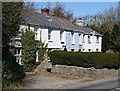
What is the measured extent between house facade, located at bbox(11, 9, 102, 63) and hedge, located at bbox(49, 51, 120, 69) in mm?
3571

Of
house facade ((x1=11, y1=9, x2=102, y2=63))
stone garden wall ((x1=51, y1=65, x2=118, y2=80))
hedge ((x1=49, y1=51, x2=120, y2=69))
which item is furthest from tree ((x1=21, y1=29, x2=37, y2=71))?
hedge ((x1=49, y1=51, x2=120, y2=69))

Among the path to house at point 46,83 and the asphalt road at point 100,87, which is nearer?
the asphalt road at point 100,87

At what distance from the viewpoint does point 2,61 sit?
1661 centimetres

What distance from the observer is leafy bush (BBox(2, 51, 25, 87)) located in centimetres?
1680

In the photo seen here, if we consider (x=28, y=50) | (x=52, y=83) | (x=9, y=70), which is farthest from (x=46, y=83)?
(x=28, y=50)

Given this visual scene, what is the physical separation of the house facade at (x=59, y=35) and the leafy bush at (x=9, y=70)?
12030 mm

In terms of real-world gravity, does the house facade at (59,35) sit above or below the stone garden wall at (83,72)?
above

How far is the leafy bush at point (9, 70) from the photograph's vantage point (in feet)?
55.1

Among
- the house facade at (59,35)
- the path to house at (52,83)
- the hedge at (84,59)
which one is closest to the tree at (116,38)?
the house facade at (59,35)

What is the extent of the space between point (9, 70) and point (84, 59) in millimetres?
12777

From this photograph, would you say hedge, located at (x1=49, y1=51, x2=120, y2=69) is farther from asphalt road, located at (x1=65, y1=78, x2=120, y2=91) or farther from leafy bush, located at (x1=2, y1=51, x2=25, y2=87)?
leafy bush, located at (x1=2, y1=51, x2=25, y2=87)

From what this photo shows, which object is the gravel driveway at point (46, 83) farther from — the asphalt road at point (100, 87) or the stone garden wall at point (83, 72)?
the stone garden wall at point (83, 72)

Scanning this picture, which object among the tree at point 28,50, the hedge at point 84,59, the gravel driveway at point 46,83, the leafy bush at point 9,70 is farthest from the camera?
the hedge at point 84,59

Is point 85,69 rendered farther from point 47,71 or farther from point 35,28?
point 35,28
